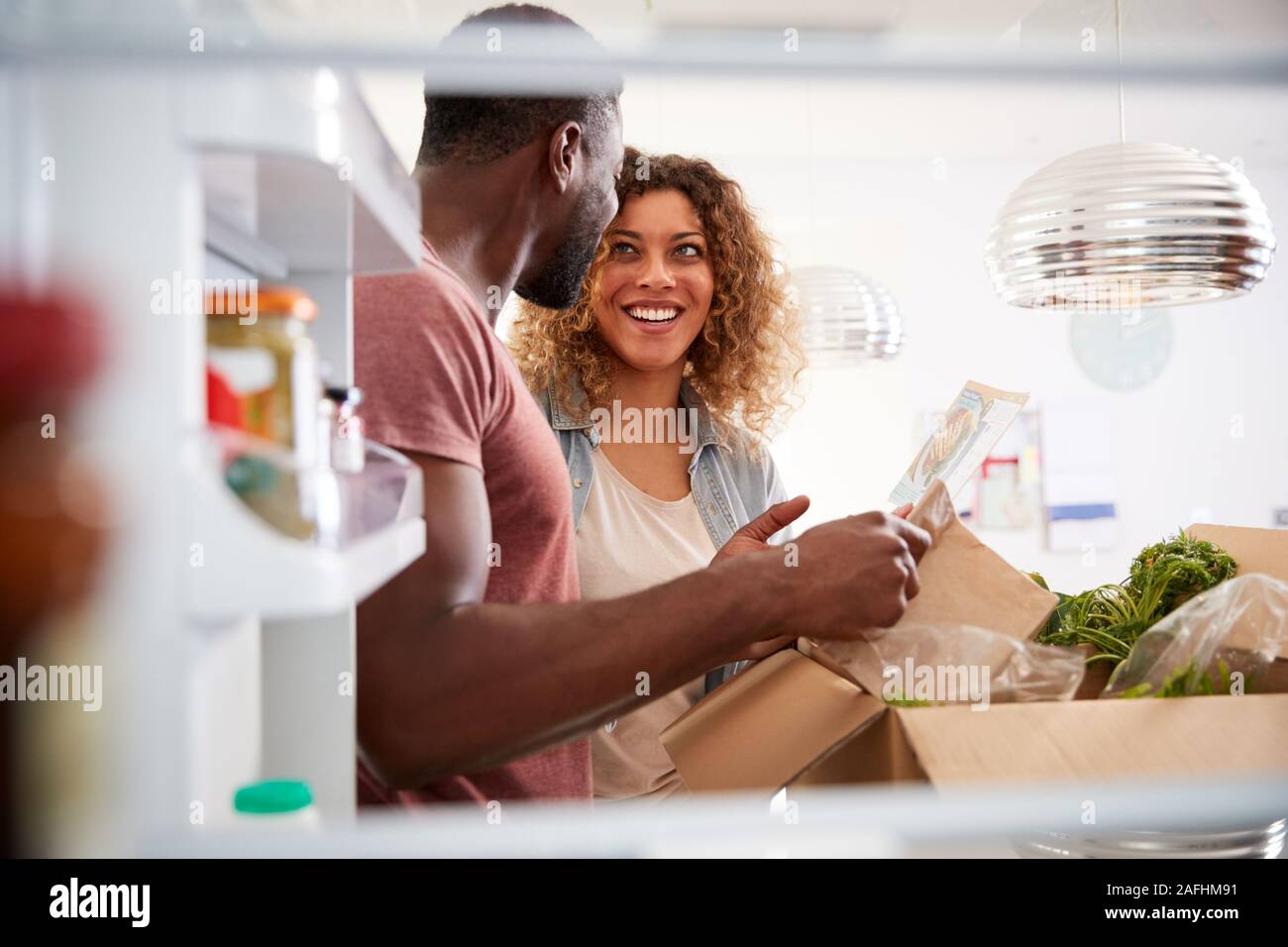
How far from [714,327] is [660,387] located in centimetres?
20

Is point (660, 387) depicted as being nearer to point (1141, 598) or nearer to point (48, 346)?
point (1141, 598)

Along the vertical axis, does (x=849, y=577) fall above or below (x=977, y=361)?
below

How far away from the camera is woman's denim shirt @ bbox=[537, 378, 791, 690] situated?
1771 mm

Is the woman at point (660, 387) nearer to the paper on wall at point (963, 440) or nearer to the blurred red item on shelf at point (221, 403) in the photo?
the paper on wall at point (963, 440)

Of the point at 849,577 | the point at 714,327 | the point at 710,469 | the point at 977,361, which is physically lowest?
the point at 849,577

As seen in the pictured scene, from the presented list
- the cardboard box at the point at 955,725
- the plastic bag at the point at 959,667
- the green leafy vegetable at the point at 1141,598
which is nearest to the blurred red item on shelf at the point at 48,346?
the cardboard box at the point at 955,725

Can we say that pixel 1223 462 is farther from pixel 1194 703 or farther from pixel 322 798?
pixel 322 798

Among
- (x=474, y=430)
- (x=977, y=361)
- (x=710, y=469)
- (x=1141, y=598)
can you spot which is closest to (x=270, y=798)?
(x=474, y=430)

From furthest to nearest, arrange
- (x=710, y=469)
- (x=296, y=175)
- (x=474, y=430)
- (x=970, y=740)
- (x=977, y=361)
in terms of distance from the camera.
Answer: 1. (x=977, y=361)
2. (x=710, y=469)
3. (x=474, y=430)
4. (x=970, y=740)
5. (x=296, y=175)

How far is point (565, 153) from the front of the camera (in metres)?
1.31

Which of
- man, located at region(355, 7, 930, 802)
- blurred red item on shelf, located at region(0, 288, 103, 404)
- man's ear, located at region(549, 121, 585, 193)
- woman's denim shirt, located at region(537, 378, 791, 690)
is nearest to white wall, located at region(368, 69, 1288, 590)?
woman's denim shirt, located at region(537, 378, 791, 690)

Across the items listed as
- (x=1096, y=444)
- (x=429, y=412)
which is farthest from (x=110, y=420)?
(x=1096, y=444)

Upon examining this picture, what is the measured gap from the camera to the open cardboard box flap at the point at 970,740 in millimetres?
778

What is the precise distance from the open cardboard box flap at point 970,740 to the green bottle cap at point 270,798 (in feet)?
1.41
